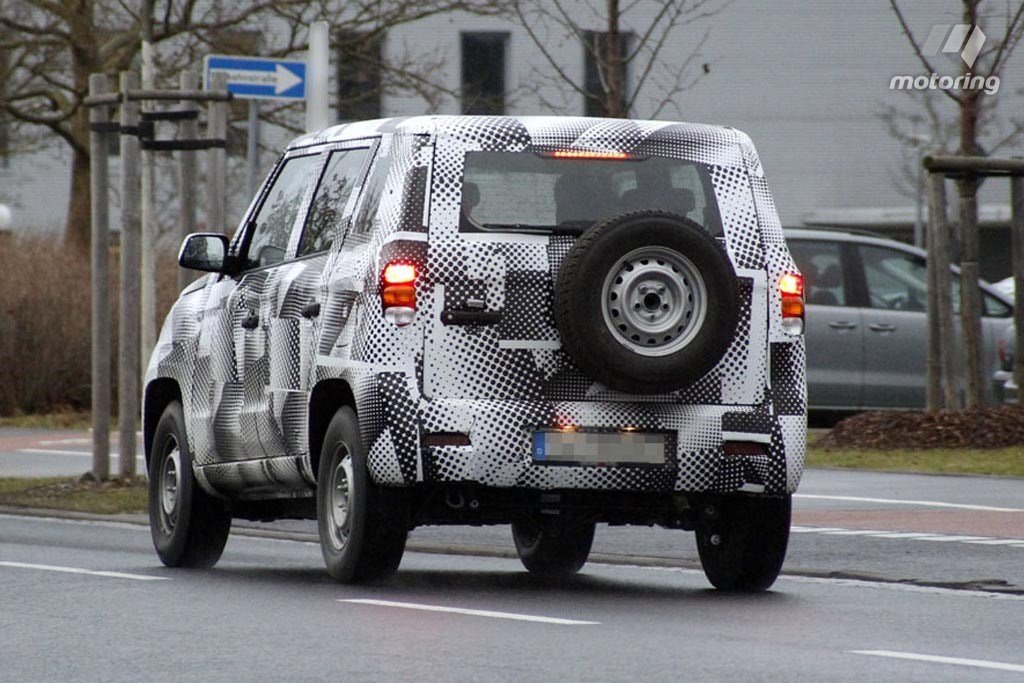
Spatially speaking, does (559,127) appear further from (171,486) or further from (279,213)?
(171,486)

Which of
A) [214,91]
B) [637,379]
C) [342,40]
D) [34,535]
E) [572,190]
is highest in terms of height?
[342,40]

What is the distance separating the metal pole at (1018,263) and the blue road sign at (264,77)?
535 centimetres

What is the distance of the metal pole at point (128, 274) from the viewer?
52.4ft

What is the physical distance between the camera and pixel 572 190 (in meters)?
9.55

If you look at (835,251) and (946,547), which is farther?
(835,251)

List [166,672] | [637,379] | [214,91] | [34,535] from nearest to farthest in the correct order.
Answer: [166,672]
[637,379]
[34,535]
[214,91]

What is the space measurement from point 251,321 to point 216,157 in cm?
611

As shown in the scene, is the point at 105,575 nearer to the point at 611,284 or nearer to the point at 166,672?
the point at 611,284

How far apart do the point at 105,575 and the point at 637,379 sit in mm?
2708

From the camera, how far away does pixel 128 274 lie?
53.0ft

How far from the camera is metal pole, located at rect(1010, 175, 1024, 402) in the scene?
18.2 metres

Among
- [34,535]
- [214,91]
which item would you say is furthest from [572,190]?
[214,91]

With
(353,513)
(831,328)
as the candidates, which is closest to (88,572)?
(353,513)

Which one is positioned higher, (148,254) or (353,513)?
(148,254)
